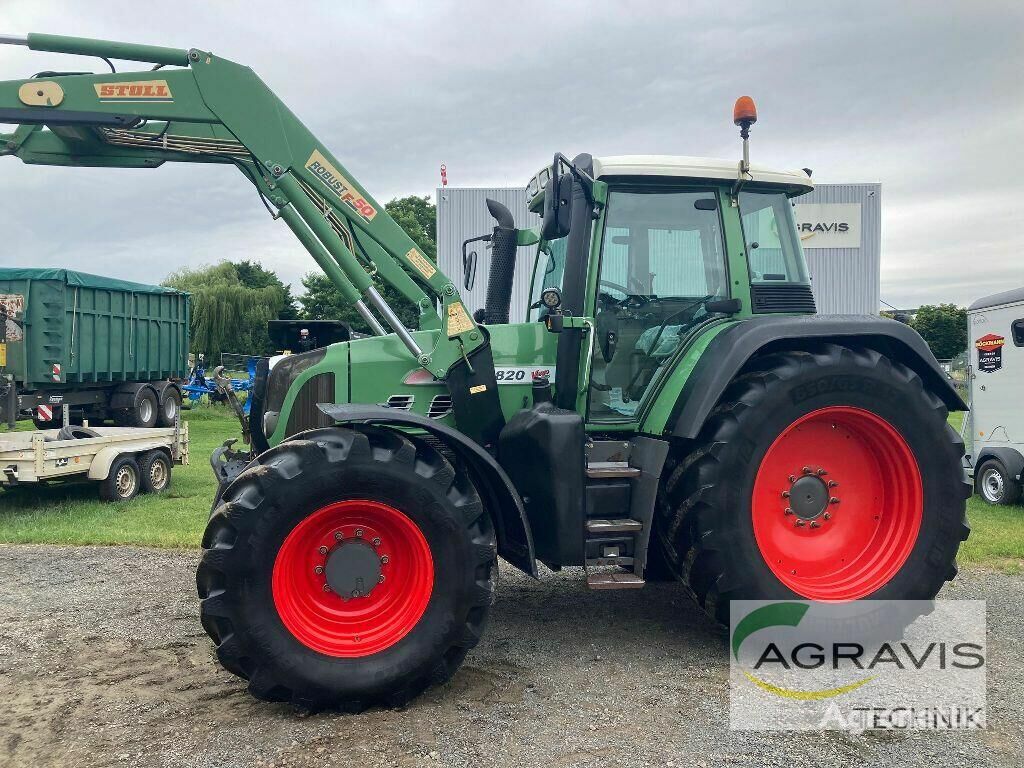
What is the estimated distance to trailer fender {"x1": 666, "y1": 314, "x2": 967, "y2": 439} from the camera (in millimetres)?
4137

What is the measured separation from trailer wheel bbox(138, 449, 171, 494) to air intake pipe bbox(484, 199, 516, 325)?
667cm

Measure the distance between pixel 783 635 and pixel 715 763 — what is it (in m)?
1.29

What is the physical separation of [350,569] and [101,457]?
6924mm

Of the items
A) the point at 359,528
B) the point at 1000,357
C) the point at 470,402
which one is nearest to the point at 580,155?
the point at 470,402

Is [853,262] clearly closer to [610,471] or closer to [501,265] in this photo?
[501,265]

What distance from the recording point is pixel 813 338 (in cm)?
447

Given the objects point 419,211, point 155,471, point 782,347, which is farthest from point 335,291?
point 419,211

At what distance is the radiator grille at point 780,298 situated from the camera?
189 inches

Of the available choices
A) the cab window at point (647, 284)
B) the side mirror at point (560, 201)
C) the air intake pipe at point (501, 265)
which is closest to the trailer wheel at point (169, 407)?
the air intake pipe at point (501, 265)

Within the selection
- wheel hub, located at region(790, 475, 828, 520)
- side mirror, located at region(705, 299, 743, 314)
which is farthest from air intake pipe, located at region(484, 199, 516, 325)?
wheel hub, located at region(790, 475, 828, 520)

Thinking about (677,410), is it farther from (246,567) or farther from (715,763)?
(246,567)

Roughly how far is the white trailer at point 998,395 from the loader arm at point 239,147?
8.30m

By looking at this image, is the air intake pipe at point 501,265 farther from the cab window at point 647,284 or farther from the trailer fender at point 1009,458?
the trailer fender at point 1009,458

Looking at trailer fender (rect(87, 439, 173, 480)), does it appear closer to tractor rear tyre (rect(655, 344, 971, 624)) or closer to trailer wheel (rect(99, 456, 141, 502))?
trailer wheel (rect(99, 456, 141, 502))
